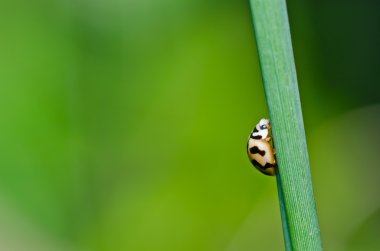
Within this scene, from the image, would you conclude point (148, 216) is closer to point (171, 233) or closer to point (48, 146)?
point (171, 233)

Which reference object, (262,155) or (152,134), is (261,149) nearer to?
(262,155)

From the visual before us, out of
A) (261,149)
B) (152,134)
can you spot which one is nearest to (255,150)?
(261,149)

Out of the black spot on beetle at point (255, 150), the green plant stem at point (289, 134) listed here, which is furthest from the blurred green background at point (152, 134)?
the green plant stem at point (289, 134)

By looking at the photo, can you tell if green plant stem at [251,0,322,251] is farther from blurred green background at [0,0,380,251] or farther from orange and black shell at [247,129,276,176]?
blurred green background at [0,0,380,251]

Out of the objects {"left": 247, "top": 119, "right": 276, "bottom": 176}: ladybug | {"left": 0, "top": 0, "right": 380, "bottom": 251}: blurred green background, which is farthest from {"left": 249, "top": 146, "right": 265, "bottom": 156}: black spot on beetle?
{"left": 0, "top": 0, "right": 380, "bottom": 251}: blurred green background

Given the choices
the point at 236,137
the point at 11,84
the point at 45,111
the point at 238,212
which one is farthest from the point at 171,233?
the point at 11,84

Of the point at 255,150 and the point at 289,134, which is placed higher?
the point at 289,134
